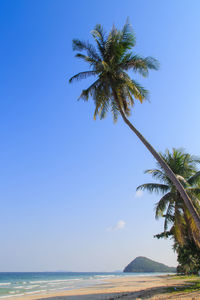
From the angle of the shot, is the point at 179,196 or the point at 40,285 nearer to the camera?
the point at 179,196

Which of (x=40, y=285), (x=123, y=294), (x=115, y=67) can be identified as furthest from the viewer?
(x=40, y=285)

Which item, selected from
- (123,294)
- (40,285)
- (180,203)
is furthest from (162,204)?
(40,285)

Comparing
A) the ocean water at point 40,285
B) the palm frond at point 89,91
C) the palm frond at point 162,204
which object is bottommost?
the ocean water at point 40,285

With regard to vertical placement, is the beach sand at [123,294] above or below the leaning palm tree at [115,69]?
below

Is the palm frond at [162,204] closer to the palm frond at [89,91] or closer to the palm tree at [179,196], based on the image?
the palm tree at [179,196]

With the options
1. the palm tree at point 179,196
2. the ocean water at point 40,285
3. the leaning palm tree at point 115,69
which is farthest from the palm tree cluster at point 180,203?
the ocean water at point 40,285

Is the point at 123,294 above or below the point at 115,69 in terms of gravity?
below

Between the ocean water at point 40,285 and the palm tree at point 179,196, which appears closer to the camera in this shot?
the palm tree at point 179,196

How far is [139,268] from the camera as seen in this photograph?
196875mm

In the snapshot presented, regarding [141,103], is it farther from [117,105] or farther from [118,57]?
[118,57]

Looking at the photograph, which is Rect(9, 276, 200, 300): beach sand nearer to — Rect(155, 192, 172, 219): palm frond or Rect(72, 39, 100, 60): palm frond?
Rect(155, 192, 172, 219): palm frond

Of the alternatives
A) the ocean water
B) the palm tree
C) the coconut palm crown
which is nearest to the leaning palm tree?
the coconut palm crown

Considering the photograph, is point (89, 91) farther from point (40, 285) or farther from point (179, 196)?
point (40, 285)

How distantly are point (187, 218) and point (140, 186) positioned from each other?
11.9ft
